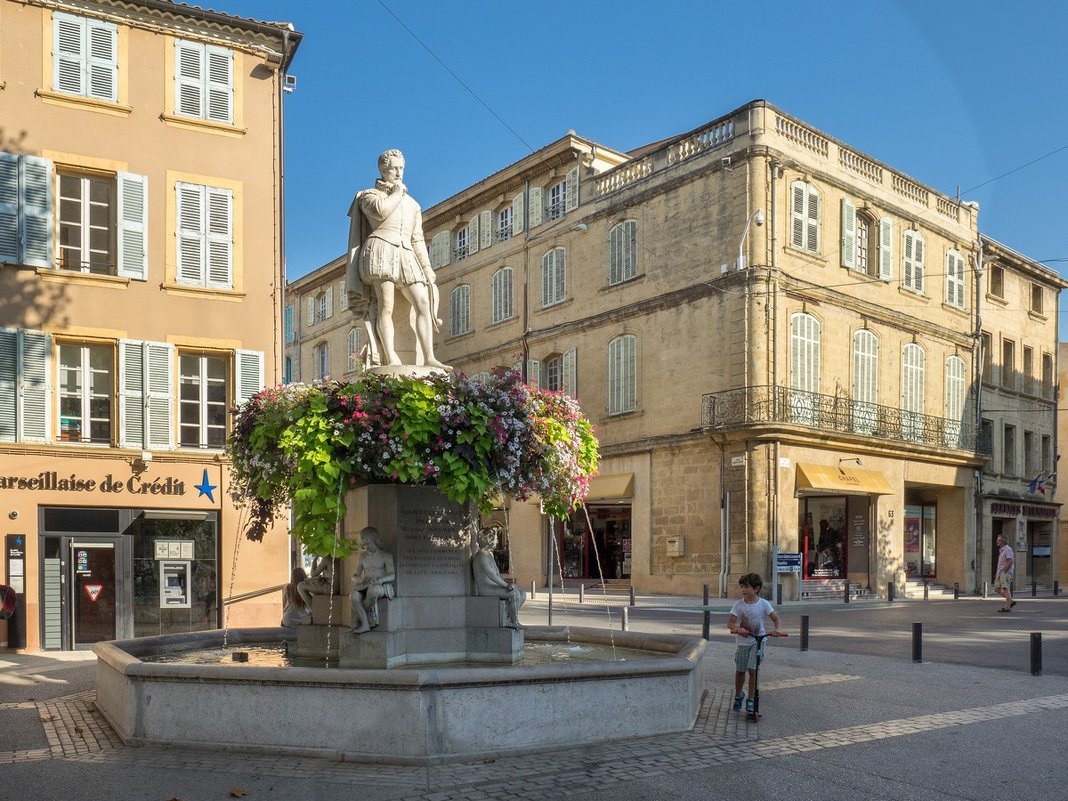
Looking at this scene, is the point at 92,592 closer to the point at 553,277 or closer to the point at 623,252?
the point at 623,252

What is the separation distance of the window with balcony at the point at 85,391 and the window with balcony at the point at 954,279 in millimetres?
27887

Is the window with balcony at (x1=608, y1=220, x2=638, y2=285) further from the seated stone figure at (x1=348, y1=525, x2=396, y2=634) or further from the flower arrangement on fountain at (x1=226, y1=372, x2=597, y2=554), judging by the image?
the seated stone figure at (x1=348, y1=525, x2=396, y2=634)

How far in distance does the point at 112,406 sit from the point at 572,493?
1192 cm

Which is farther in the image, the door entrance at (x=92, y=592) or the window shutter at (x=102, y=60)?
the window shutter at (x=102, y=60)

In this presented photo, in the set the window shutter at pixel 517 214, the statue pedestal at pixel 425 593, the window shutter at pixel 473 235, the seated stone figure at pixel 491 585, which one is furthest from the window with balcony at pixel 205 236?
the window shutter at pixel 473 235

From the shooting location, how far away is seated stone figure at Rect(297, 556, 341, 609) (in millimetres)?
9352

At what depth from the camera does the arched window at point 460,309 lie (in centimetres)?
4028

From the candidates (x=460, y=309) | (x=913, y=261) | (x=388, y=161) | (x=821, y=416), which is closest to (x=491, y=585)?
(x=388, y=161)

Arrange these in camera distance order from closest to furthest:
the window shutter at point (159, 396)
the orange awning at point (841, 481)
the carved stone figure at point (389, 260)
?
the carved stone figure at point (389, 260)
the window shutter at point (159, 396)
the orange awning at point (841, 481)

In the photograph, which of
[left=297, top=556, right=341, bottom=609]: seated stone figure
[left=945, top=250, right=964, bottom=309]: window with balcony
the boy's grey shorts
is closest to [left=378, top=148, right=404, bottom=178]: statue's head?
[left=297, top=556, right=341, bottom=609]: seated stone figure

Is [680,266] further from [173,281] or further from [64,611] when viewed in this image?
[64,611]

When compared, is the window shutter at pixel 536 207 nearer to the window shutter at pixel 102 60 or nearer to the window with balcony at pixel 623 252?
the window with balcony at pixel 623 252

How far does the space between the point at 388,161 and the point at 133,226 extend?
424 inches

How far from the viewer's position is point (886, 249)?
32.5 meters
